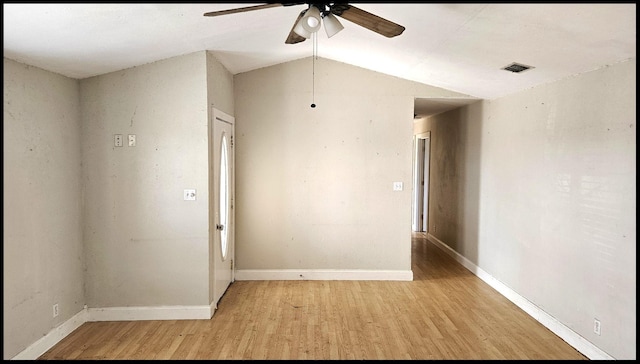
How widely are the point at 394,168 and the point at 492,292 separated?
1.83 metres

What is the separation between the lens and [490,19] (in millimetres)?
2596

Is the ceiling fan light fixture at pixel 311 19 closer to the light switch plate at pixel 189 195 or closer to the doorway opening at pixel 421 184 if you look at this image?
the light switch plate at pixel 189 195

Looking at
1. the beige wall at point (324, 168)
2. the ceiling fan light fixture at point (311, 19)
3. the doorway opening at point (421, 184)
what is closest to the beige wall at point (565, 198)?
the beige wall at point (324, 168)

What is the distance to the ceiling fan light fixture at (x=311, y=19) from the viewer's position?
2256mm

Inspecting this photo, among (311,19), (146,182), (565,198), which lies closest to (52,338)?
(146,182)

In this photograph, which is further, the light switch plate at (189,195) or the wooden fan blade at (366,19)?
the light switch plate at (189,195)

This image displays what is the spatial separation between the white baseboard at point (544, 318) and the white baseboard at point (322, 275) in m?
0.95

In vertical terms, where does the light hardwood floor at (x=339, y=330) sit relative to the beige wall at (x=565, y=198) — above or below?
below

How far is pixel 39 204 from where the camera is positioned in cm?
297

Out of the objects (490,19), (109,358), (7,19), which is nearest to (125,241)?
(109,358)

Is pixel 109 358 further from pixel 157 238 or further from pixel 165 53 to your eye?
pixel 165 53

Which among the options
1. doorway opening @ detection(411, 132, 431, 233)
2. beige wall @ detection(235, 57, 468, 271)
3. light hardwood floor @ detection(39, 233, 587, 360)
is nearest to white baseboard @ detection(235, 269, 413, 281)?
beige wall @ detection(235, 57, 468, 271)

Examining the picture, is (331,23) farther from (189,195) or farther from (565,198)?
(565,198)

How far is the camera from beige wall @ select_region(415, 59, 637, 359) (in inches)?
107
